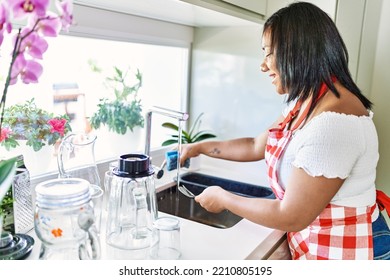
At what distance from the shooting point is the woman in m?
0.89

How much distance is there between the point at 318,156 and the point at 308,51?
291 mm

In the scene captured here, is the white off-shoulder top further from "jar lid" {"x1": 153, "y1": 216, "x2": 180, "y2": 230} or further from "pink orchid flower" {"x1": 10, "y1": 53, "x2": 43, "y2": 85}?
"pink orchid flower" {"x1": 10, "y1": 53, "x2": 43, "y2": 85}

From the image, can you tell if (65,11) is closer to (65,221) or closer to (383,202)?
(65,221)

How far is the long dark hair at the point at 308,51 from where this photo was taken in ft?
3.25

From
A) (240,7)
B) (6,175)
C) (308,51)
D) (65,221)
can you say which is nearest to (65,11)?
(6,175)

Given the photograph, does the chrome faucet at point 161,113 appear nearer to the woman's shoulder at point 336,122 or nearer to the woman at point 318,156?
the woman at point 318,156

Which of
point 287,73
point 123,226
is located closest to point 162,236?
point 123,226

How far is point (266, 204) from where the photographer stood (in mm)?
969

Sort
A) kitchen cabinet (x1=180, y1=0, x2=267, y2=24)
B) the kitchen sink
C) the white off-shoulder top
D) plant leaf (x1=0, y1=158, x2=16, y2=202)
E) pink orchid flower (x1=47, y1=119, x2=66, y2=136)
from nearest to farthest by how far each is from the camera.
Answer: plant leaf (x1=0, y1=158, x2=16, y2=202), the white off-shoulder top, kitchen cabinet (x1=180, y1=0, x2=267, y2=24), pink orchid flower (x1=47, y1=119, x2=66, y2=136), the kitchen sink

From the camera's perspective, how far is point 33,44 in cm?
66

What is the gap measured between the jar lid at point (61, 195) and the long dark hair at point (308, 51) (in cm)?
61

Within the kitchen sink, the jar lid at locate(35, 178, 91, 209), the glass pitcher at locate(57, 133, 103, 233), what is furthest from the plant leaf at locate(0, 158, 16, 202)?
the kitchen sink
